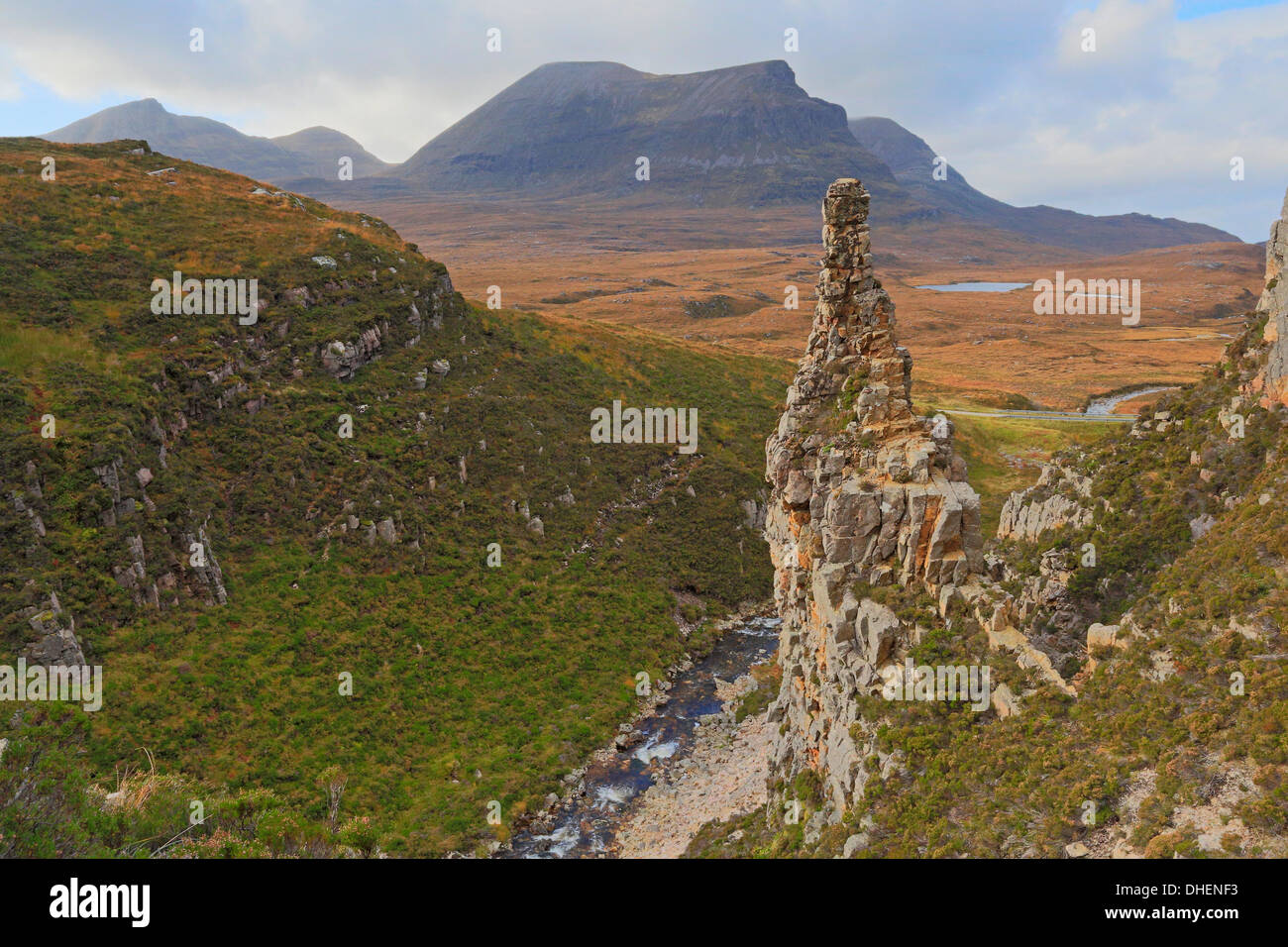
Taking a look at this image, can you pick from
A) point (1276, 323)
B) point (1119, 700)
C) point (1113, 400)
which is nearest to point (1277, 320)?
point (1276, 323)

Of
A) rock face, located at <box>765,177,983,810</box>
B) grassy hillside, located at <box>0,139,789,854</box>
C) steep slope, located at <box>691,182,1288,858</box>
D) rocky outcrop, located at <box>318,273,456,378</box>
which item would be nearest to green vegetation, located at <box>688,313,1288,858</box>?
steep slope, located at <box>691,182,1288,858</box>

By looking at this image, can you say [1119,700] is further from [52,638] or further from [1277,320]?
[52,638]

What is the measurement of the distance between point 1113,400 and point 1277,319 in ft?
317

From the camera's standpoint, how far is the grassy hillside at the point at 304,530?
31156 mm

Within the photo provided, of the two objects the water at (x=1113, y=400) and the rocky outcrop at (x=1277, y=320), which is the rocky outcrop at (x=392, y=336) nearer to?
the rocky outcrop at (x=1277, y=320)

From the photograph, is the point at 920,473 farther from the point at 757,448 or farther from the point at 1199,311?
the point at 1199,311

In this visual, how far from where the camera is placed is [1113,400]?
342ft

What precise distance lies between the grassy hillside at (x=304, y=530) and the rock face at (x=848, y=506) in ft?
52.2

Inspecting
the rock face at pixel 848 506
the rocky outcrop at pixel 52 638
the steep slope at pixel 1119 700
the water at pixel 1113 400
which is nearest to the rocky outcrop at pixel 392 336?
the rocky outcrop at pixel 52 638

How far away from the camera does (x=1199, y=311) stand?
637ft

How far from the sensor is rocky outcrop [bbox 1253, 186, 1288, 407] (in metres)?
21.7

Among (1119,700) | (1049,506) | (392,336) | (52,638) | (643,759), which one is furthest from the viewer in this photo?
(392,336)

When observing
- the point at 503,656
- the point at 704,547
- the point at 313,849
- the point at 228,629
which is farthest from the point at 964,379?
the point at 313,849

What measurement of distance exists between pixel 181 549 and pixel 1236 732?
43593 millimetres
